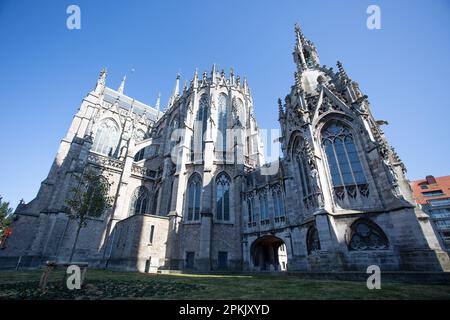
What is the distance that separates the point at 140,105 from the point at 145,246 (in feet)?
136

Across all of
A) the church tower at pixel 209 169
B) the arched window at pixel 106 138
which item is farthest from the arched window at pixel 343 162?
the arched window at pixel 106 138

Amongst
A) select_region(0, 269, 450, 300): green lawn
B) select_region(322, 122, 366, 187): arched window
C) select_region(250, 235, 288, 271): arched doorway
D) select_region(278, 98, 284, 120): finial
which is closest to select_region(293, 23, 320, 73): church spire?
select_region(278, 98, 284, 120): finial

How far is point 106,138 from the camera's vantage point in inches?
1328

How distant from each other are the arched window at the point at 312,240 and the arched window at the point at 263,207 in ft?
17.8

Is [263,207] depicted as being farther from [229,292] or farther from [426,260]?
[229,292]

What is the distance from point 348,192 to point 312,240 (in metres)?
4.18

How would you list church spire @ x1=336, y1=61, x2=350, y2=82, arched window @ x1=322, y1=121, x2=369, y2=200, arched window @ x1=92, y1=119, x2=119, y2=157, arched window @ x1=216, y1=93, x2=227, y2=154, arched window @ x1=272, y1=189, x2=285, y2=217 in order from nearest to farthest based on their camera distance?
arched window @ x1=322, y1=121, x2=369, y2=200
church spire @ x1=336, y1=61, x2=350, y2=82
arched window @ x1=272, y1=189, x2=285, y2=217
arched window @ x1=216, y1=93, x2=227, y2=154
arched window @ x1=92, y1=119, x2=119, y2=157

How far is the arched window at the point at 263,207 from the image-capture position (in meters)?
19.6

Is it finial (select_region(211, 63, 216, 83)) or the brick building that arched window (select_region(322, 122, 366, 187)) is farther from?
the brick building

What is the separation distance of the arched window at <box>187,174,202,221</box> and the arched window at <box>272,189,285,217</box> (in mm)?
8215

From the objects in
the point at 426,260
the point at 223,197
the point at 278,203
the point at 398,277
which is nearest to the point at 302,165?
the point at 278,203

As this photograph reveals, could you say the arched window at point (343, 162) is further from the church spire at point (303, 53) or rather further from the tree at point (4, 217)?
the tree at point (4, 217)

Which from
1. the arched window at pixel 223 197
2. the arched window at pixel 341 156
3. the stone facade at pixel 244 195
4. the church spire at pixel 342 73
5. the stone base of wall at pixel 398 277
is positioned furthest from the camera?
the arched window at pixel 223 197

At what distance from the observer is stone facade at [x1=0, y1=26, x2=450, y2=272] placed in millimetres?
11547
